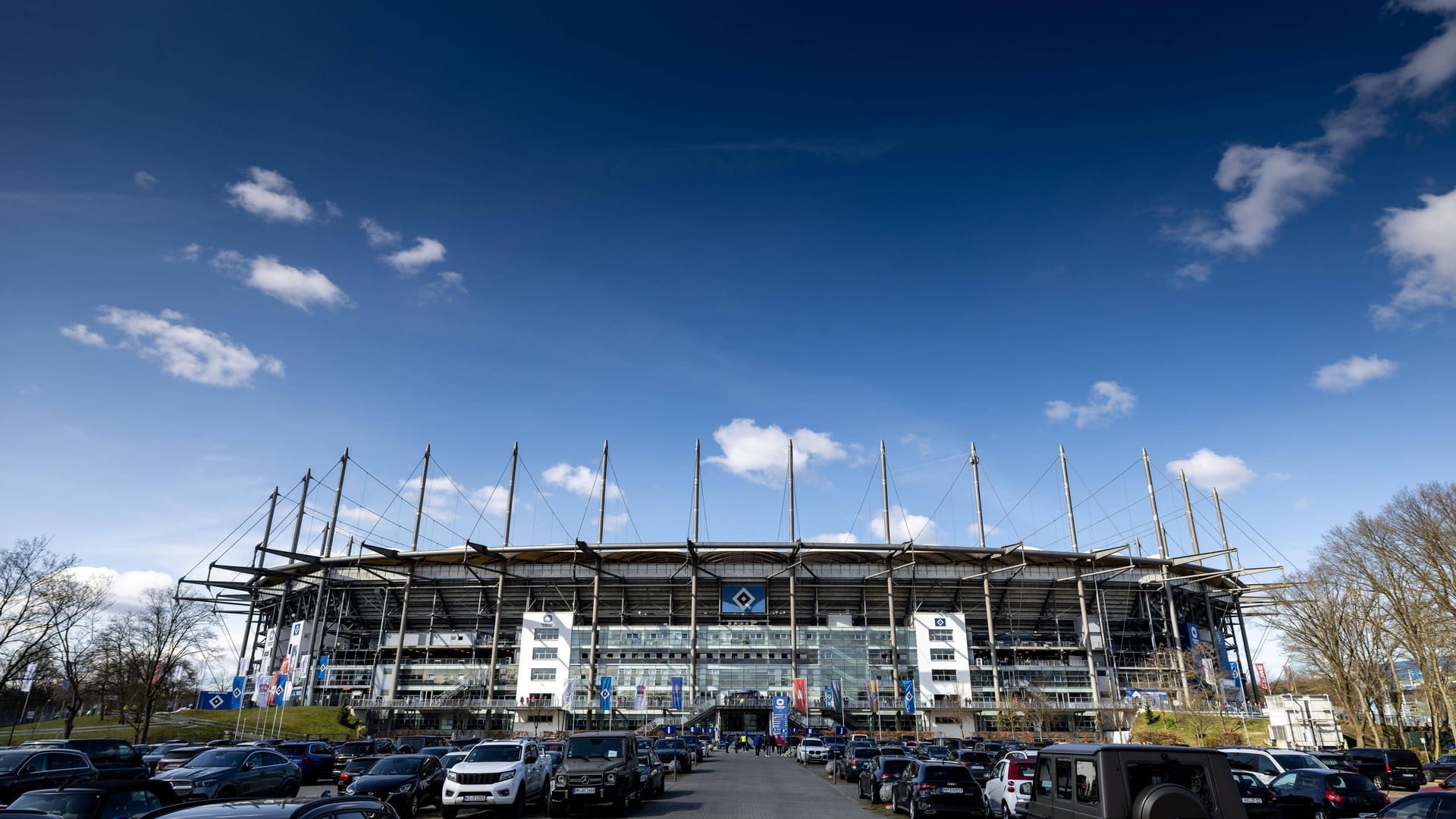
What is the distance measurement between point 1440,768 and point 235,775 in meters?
46.9

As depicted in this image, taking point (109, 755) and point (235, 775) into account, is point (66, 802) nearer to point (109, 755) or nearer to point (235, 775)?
point (235, 775)

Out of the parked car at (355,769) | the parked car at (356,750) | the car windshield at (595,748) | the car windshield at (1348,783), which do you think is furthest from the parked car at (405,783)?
the car windshield at (1348,783)

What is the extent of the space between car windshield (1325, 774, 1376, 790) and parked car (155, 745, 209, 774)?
34.2 meters

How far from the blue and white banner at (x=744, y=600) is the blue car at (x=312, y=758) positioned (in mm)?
69541

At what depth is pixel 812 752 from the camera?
5256cm

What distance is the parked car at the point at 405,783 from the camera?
20625mm

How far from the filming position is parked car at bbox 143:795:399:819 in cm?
643

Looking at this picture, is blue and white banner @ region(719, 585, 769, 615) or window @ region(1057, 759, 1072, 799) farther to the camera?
blue and white banner @ region(719, 585, 769, 615)

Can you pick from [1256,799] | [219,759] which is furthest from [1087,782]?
[219,759]

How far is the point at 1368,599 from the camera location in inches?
1813

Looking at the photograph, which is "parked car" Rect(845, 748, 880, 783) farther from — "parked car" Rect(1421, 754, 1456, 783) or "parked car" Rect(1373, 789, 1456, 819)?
"parked car" Rect(1421, 754, 1456, 783)

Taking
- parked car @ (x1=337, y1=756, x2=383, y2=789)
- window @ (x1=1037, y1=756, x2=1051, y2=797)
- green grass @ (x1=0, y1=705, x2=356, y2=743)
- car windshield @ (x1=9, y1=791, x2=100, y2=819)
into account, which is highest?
window @ (x1=1037, y1=756, x2=1051, y2=797)

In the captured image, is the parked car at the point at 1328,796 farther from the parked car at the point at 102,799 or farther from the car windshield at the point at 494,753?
the parked car at the point at 102,799

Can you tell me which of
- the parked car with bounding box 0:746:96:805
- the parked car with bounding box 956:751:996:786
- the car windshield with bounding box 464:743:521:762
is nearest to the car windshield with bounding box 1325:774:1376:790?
the parked car with bounding box 956:751:996:786
